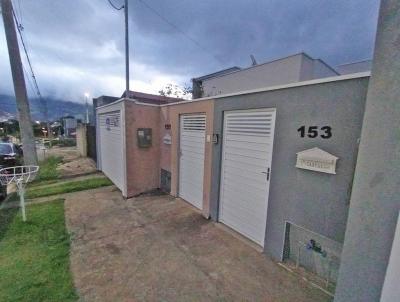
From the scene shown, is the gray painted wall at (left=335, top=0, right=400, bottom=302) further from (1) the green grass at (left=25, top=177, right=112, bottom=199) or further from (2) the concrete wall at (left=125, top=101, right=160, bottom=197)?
(1) the green grass at (left=25, top=177, right=112, bottom=199)

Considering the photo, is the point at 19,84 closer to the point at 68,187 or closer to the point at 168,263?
the point at 68,187

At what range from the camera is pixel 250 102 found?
3.34 meters

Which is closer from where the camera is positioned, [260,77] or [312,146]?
[312,146]

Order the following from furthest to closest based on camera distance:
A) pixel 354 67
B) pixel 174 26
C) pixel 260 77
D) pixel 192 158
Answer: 1. pixel 354 67
2. pixel 260 77
3. pixel 174 26
4. pixel 192 158

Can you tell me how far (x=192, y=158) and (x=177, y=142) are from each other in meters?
0.72

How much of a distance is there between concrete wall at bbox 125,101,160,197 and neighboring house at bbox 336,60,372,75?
8306 mm

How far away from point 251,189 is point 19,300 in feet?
11.1

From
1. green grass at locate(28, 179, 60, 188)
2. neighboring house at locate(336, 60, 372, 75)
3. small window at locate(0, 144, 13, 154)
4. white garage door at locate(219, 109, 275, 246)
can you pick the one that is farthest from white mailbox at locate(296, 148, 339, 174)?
small window at locate(0, 144, 13, 154)

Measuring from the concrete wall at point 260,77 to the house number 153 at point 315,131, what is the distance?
4.53m

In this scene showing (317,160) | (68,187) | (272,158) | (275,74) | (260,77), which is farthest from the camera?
(260,77)

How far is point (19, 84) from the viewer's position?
6.85m

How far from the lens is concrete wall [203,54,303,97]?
21.2ft

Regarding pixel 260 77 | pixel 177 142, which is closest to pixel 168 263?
pixel 177 142

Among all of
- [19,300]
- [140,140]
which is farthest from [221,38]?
[19,300]
